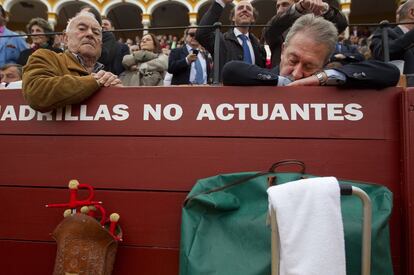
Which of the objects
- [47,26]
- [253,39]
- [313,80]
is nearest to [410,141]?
[313,80]

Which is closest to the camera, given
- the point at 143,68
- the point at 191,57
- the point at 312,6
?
the point at 312,6

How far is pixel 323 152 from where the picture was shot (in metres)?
1.75

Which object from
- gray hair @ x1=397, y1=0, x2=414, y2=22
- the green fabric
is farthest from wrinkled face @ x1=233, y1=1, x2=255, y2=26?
the green fabric

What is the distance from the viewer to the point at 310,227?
3.82ft

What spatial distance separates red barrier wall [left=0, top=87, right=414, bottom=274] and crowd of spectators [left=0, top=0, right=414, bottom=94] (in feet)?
1.36

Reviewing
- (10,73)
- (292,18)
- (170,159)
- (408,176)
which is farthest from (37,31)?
(408,176)

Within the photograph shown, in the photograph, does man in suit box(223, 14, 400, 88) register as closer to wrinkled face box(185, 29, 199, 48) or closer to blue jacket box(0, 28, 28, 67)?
wrinkled face box(185, 29, 199, 48)

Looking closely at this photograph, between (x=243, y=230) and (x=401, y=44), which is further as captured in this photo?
(x=401, y=44)

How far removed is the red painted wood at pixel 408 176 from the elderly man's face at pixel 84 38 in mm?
1541

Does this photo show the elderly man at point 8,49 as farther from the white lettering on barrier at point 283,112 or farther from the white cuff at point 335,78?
the white cuff at point 335,78

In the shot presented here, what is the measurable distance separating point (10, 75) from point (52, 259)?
2259 mm

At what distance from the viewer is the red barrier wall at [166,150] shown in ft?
5.70

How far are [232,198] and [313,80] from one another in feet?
2.22

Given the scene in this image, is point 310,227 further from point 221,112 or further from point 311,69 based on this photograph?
point 311,69
